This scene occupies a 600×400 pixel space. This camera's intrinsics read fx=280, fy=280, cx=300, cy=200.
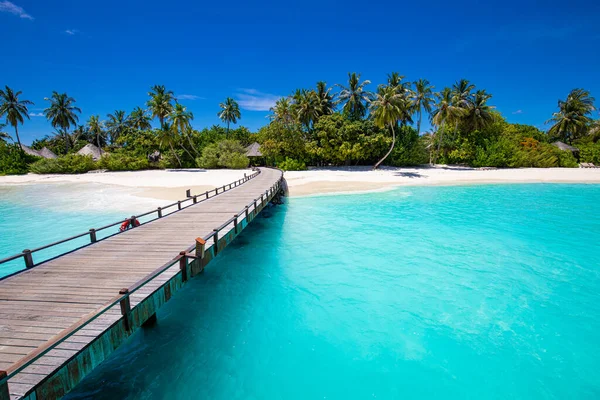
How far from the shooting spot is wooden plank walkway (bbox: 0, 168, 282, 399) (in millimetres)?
4004

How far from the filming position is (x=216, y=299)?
930 cm

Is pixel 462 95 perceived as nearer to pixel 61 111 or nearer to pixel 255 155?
pixel 255 155

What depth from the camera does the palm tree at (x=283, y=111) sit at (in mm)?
44469

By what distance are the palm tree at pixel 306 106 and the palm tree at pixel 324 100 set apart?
29.5 inches

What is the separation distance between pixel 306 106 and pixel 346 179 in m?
15.8

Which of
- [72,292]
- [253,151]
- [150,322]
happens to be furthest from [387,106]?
[72,292]

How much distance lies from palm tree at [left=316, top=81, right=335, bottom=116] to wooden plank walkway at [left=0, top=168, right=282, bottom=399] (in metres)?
40.3

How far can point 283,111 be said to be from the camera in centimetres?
4459

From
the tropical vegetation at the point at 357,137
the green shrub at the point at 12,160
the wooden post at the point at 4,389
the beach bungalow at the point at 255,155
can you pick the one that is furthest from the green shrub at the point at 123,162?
the wooden post at the point at 4,389

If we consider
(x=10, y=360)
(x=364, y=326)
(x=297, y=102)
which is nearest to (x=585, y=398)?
(x=364, y=326)

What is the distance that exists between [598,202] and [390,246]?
22788 mm

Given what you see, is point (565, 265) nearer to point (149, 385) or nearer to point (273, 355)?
point (273, 355)

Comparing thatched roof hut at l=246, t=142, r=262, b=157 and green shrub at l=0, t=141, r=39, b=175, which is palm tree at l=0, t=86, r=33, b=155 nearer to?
green shrub at l=0, t=141, r=39, b=175

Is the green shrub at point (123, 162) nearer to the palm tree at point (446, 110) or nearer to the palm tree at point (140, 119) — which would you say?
the palm tree at point (140, 119)
